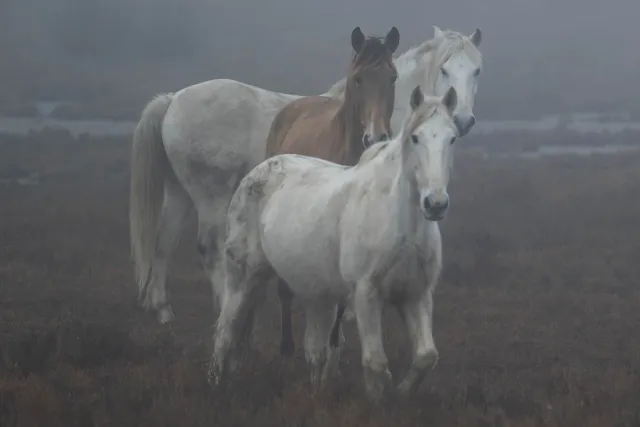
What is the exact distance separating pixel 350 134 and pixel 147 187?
9.63 feet

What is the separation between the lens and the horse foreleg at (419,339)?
5.98 meters

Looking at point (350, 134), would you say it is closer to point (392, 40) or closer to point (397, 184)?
point (392, 40)

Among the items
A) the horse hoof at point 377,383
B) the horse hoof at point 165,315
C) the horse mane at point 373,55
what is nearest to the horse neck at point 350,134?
the horse mane at point 373,55

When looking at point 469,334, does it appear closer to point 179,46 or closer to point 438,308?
point 438,308

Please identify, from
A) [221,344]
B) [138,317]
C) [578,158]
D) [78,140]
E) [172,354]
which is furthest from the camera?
[78,140]

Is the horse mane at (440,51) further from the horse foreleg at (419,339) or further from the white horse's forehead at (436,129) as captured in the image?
the horse foreleg at (419,339)

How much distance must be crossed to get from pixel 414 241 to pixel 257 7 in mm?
90389

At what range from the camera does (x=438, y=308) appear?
1009cm

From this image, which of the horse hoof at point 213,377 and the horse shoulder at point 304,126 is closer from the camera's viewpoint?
the horse hoof at point 213,377

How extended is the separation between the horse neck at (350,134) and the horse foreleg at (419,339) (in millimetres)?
2540

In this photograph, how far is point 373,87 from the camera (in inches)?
329

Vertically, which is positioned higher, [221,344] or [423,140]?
[423,140]

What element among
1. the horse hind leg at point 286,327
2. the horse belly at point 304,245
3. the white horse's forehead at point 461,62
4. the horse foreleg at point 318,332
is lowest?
the horse hind leg at point 286,327

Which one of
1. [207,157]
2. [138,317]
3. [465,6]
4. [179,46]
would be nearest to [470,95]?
[207,157]
